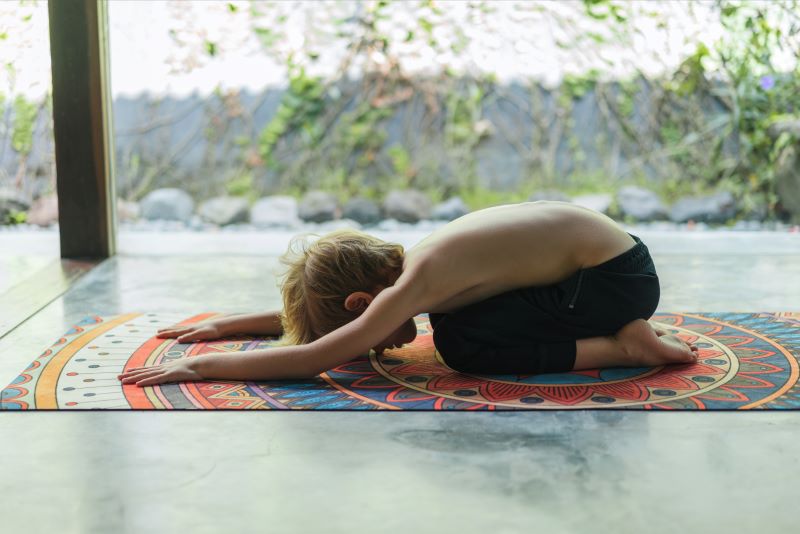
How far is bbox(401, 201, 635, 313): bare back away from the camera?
2.11 metres

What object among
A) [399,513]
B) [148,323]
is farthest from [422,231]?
[399,513]

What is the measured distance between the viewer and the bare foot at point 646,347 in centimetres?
220

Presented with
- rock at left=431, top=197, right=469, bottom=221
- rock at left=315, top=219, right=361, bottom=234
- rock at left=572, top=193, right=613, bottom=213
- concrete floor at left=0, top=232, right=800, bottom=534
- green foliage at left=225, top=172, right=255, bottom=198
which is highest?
concrete floor at left=0, top=232, right=800, bottom=534

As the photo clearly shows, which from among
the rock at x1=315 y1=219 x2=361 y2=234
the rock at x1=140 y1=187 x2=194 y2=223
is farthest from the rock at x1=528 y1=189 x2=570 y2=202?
the rock at x1=140 y1=187 x2=194 y2=223

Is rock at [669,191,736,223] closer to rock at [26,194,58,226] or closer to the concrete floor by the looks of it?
rock at [26,194,58,226]

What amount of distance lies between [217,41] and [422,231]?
1.92 metres

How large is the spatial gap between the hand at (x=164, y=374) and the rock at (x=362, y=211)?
3.62 m

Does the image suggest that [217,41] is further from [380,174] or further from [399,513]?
[399,513]

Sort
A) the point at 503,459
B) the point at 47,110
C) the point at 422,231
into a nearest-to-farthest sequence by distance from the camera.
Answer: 1. the point at 503,459
2. the point at 47,110
3. the point at 422,231

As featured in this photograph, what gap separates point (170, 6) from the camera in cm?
557

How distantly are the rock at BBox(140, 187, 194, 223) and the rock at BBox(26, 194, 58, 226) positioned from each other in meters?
1.04

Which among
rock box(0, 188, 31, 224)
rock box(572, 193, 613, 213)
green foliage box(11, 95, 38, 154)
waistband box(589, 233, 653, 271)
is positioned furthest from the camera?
rock box(572, 193, 613, 213)

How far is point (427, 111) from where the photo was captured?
6.11 m

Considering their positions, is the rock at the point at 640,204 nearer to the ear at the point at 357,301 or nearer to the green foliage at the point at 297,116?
the green foliage at the point at 297,116
